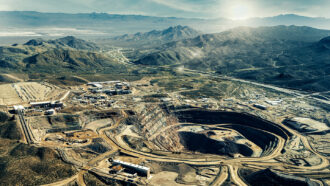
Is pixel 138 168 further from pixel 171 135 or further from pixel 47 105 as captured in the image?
pixel 47 105

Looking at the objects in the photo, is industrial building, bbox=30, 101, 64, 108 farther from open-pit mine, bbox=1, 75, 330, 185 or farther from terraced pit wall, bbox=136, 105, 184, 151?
terraced pit wall, bbox=136, 105, 184, 151

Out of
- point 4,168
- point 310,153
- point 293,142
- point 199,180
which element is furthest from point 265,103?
point 4,168

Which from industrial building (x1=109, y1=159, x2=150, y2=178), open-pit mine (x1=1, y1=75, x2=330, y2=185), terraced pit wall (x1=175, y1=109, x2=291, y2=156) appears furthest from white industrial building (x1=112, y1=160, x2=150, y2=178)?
terraced pit wall (x1=175, y1=109, x2=291, y2=156)

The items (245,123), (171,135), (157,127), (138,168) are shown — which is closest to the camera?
(138,168)

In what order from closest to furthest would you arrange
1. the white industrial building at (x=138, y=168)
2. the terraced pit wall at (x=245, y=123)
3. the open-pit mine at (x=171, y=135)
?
the white industrial building at (x=138, y=168)
the open-pit mine at (x=171, y=135)
the terraced pit wall at (x=245, y=123)

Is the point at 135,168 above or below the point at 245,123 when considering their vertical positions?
above

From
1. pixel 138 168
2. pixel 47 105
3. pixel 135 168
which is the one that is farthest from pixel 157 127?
pixel 47 105

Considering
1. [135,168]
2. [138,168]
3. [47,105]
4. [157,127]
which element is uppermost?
[47,105]

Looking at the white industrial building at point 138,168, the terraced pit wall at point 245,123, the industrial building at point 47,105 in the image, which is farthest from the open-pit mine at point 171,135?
the terraced pit wall at point 245,123

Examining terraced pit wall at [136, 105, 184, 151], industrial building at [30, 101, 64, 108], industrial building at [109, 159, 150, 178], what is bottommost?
terraced pit wall at [136, 105, 184, 151]

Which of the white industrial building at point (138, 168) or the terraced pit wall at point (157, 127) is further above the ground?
the white industrial building at point (138, 168)

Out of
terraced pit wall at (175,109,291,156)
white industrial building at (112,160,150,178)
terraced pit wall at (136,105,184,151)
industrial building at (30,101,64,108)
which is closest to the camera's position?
white industrial building at (112,160,150,178)

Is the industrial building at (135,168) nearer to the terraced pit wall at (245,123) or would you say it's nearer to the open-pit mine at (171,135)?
the open-pit mine at (171,135)

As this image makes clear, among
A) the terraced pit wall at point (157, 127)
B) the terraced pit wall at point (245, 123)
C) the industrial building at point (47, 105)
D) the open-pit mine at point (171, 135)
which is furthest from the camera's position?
the industrial building at point (47, 105)
